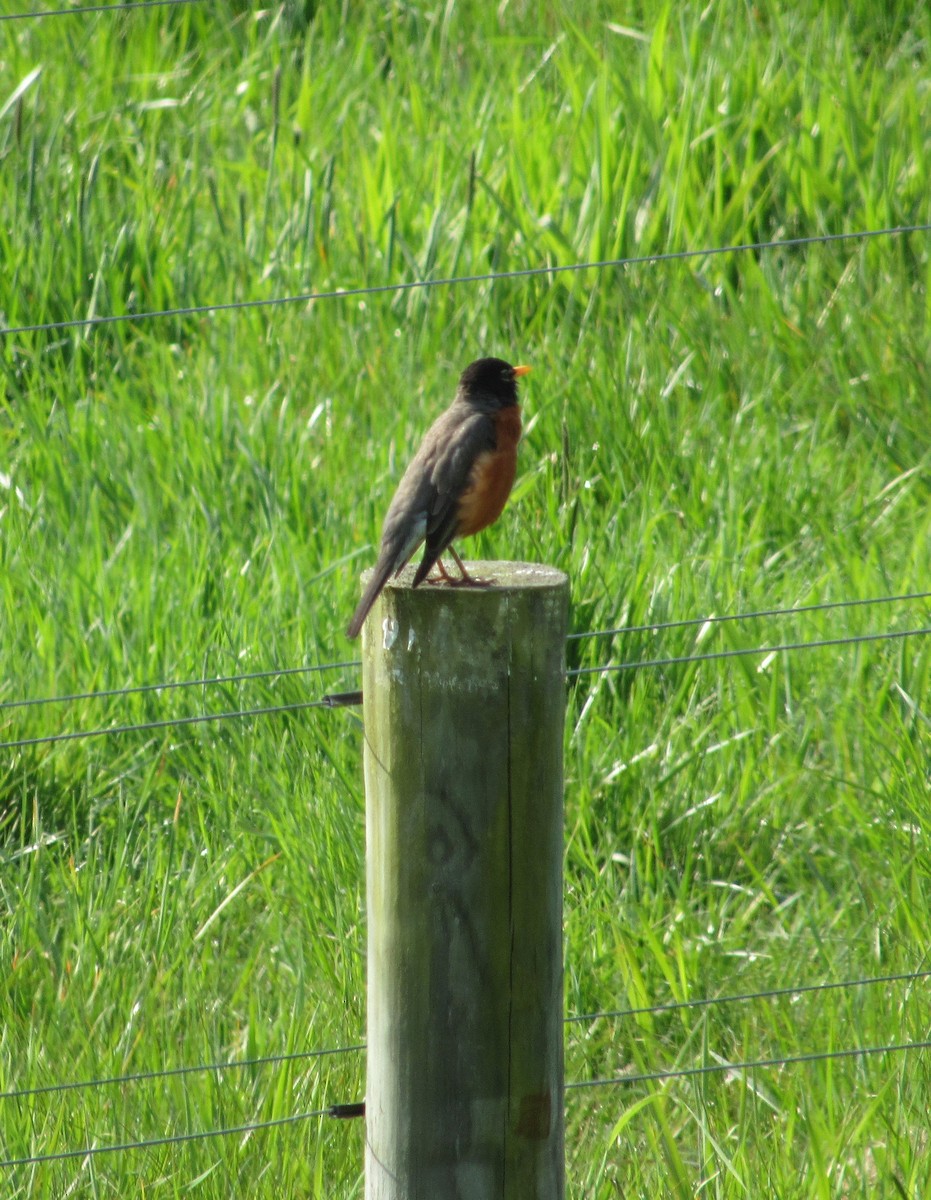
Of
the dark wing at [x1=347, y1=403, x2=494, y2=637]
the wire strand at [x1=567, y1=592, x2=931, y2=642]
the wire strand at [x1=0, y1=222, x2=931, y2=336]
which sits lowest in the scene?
the wire strand at [x1=567, y1=592, x2=931, y2=642]

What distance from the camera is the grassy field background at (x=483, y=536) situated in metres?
3.26

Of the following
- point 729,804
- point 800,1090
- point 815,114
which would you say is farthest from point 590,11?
point 800,1090

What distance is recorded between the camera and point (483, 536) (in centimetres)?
458

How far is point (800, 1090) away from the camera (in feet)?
10.3

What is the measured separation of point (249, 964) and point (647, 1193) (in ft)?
3.33

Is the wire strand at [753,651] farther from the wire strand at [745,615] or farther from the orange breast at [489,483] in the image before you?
the orange breast at [489,483]

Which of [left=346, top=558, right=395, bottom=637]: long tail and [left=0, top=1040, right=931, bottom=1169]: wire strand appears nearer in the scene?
[left=346, top=558, right=395, bottom=637]: long tail

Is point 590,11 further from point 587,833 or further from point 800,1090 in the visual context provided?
point 800,1090

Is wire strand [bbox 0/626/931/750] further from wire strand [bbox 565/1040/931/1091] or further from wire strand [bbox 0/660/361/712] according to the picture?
wire strand [bbox 565/1040/931/1091]

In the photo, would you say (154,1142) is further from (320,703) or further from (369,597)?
(369,597)

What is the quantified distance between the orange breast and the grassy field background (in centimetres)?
96

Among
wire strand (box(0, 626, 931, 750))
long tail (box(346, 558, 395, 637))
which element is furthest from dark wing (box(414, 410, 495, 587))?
wire strand (box(0, 626, 931, 750))

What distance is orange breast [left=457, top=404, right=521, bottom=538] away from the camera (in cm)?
303

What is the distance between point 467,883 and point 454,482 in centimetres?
96
